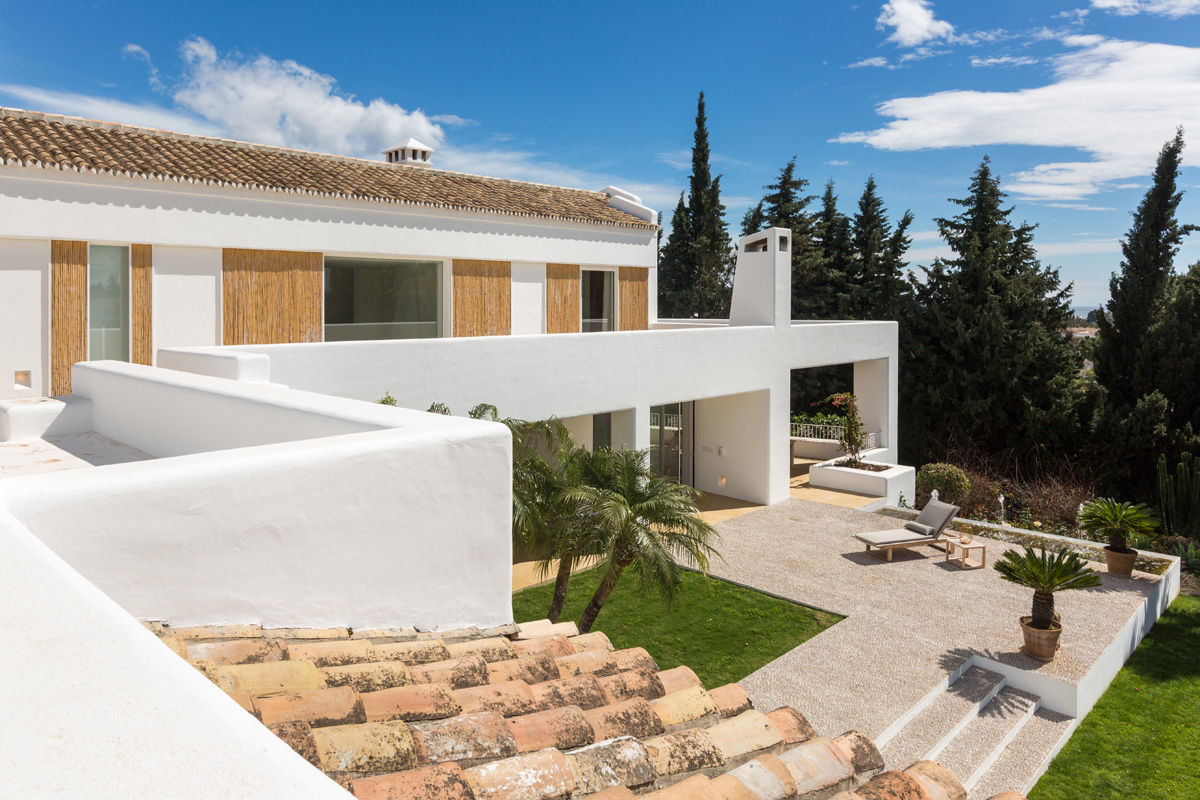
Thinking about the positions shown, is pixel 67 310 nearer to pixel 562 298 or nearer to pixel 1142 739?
pixel 562 298

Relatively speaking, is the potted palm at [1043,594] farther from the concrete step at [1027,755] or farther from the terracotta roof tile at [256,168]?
the terracotta roof tile at [256,168]

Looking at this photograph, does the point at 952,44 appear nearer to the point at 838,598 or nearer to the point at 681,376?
the point at 681,376

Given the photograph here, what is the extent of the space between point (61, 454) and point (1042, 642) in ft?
43.5

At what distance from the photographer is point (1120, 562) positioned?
16281mm

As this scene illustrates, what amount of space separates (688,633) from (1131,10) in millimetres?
44370

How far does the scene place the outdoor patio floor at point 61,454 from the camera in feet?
25.6

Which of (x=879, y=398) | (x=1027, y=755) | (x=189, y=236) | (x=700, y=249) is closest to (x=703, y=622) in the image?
(x=1027, y=755)

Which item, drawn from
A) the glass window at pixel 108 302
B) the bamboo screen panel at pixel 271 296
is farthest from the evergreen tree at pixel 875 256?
the glass window at pixel 108 302

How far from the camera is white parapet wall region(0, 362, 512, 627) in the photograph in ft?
12.3

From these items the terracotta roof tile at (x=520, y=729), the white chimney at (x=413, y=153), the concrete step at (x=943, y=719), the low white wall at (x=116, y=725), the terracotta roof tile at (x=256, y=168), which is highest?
the white chimney at (x=413, y=153)

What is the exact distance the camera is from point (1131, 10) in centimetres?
4084

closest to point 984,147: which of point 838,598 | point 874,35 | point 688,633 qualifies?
point 874,35

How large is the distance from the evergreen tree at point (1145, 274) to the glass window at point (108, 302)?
36.0m

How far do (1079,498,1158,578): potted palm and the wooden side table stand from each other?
233cm
